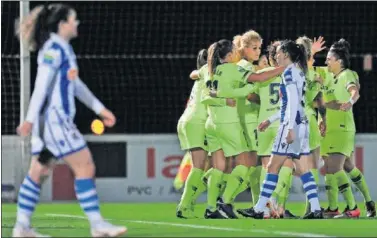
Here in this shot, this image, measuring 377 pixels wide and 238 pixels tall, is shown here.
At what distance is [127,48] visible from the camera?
2339 centimetres

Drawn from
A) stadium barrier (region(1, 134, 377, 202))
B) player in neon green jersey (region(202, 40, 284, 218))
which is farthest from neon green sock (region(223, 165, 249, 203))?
stadium barrier (region(1, 134, 377, 202))

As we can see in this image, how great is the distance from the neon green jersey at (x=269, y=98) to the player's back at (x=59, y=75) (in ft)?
13.3

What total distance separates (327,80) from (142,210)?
11.1ft

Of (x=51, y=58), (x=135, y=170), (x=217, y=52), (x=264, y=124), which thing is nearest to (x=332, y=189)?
(x=264, y=124)

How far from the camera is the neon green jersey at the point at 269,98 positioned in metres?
13.8

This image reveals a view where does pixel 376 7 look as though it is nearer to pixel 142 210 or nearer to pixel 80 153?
pixel 142 210

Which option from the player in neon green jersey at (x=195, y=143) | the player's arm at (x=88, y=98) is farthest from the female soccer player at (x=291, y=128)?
the player's arm at (x=88, y=98)

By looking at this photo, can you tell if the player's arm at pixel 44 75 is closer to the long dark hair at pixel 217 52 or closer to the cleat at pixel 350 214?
the long dark hair at pixel 217 52

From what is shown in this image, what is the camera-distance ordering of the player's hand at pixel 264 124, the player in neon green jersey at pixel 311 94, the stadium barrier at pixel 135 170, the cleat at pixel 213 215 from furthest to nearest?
1. the stadium barrier at pixel 135 170
2. the player in neon green jersey at pixel 311 94
3. the cleat at pixel 213 215
4. the player's hand at pixel 264 124

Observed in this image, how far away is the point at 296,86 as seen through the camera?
12727 mm

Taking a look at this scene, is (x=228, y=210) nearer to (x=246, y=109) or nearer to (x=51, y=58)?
(x=246, y=109)

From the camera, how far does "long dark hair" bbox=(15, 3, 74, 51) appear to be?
10.1 meters

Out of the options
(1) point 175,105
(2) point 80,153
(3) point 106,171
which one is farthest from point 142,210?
(2) point 80,153

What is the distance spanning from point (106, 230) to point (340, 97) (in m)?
5.19
